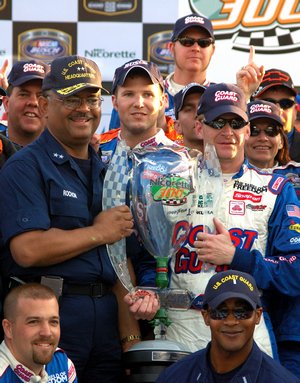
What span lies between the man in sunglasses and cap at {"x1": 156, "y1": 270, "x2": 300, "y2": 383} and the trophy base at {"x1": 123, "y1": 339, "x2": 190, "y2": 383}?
10 centimetres

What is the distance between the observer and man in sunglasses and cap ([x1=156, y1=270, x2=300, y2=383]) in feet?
16.7

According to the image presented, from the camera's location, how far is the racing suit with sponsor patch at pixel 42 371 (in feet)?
16.8

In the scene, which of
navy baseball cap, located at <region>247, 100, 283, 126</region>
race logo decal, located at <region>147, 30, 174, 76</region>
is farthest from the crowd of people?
race logo decal, located at <region>147, 30, 174, 76</region>

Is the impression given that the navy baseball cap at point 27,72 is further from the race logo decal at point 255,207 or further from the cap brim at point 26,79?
the race logo decal at point 255,207

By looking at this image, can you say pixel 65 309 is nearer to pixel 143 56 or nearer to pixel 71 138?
pixel 71 138

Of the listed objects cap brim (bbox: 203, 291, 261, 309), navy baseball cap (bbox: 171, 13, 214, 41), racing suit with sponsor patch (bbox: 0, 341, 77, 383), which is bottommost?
racing suit with sponsor patch (bbox: 0, 341, 77, 383)

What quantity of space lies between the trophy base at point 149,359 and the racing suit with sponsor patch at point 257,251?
0.94 ft

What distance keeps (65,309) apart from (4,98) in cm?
208

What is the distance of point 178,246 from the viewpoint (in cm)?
550

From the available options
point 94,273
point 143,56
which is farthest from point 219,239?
point 143,56

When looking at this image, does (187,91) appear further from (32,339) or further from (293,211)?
(32,339)

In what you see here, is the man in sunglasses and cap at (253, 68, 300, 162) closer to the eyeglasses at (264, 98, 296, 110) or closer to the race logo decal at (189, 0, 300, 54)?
the eyeglasses at (264, 98, 296, 110)

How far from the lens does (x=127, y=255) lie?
223 inches

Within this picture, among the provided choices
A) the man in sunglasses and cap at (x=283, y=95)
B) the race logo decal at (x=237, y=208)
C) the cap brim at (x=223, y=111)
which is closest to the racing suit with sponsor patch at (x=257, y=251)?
the race logo decal at (x=237, y=208)
